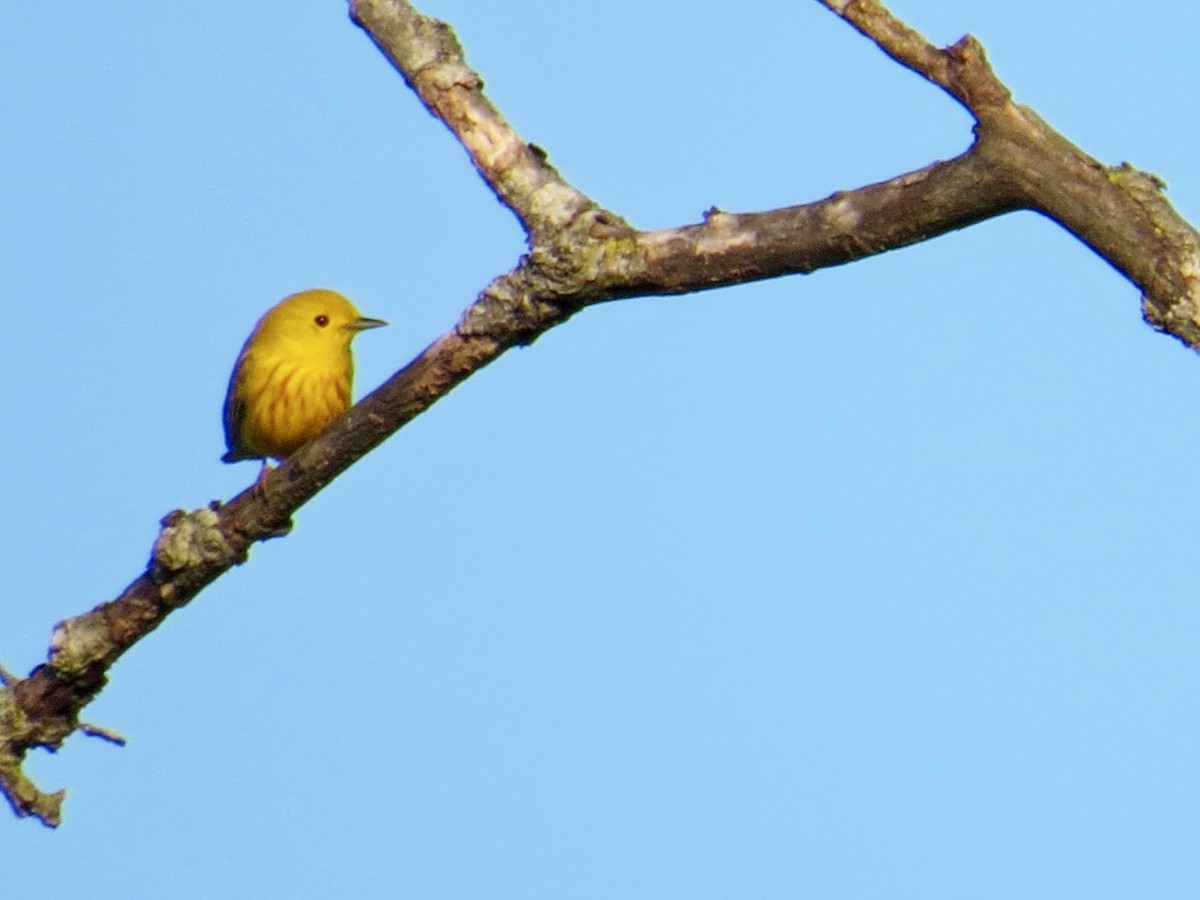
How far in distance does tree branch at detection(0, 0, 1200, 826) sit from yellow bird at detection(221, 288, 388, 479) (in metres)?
2.08

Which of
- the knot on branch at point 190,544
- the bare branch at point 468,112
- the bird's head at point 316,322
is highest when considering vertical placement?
the bird's head at point 316,322

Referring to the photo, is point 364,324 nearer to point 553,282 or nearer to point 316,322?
point 316,322

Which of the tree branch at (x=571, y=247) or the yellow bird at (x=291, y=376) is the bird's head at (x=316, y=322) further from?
the tree branch at (x=571, y=247)

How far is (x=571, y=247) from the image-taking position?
4016mm

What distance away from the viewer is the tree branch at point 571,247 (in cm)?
317

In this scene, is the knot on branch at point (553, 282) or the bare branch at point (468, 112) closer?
the knot on branch at point (553, 282)

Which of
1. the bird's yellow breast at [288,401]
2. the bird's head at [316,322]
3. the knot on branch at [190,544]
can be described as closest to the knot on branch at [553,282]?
the knot on branch at [190,544]

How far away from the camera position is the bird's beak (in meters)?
7.00

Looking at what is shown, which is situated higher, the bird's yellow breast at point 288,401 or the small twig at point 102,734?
the bird's yellow breast at point 288,401

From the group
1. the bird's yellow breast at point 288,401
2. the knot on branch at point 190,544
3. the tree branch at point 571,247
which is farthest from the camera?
the bird's yellow breast at point 288,401

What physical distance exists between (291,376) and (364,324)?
1.59 feet

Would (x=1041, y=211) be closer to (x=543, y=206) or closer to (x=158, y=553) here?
(x=543, y=206)

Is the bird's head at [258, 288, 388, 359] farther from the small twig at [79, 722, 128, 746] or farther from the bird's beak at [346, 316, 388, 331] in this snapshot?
the small twig at [79, 722, 128, 746]

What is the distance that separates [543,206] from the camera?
4.19 metres
